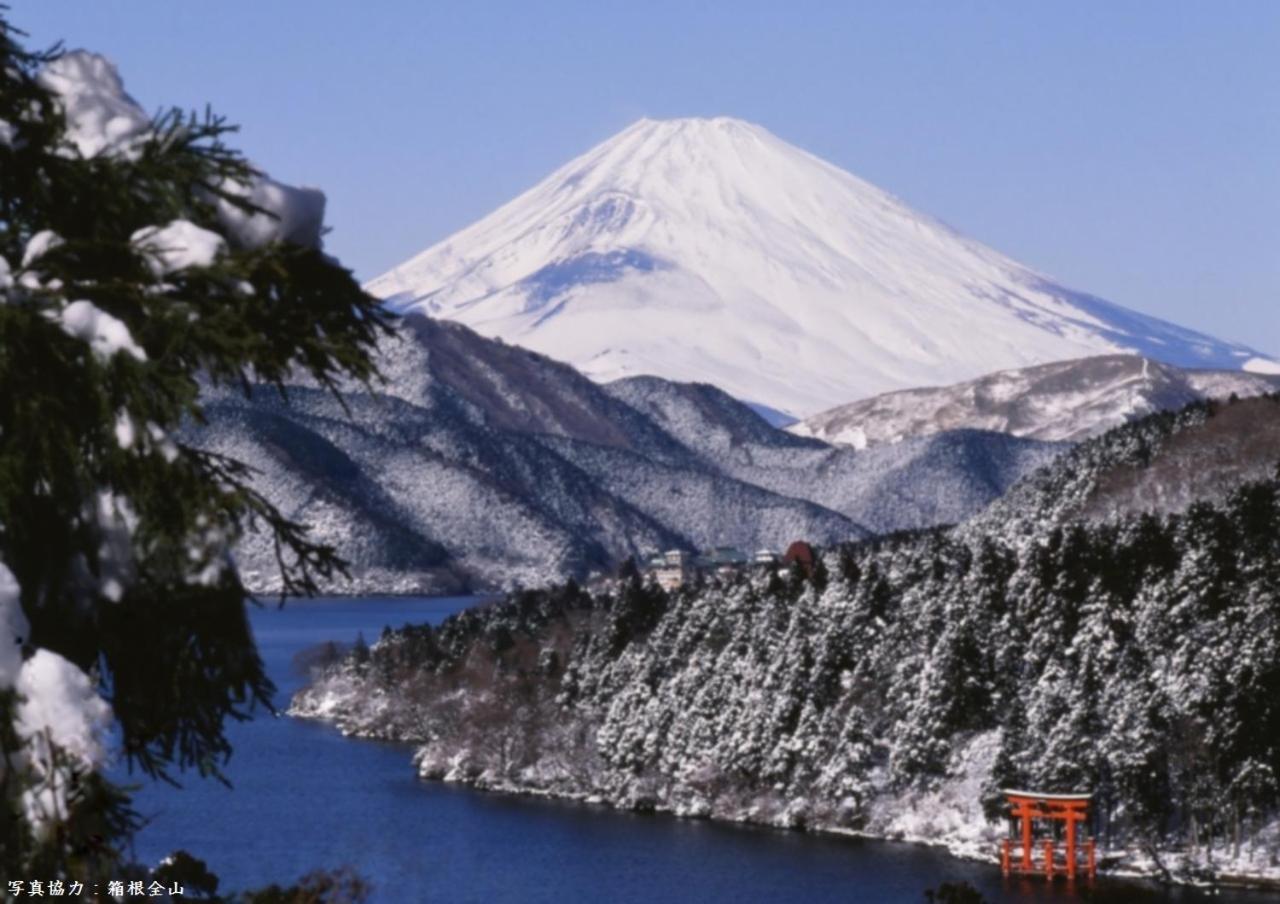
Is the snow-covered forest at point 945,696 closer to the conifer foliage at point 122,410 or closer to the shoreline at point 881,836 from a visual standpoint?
the shoreline at point 881,836

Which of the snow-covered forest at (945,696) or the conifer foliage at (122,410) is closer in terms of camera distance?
the conifer foliage at (122,410)

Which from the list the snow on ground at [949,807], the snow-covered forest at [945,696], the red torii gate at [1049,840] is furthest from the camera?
the snow on ground at [949,807]

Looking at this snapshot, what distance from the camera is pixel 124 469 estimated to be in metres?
8.55

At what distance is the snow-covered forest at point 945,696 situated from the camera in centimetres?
9025

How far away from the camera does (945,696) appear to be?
339ft

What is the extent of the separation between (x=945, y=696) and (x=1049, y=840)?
52.9ft

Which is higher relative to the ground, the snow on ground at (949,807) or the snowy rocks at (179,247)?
the snowy rocks at (179,247)

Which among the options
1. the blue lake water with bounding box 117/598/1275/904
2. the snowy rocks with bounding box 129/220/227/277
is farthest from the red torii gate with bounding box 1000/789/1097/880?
the snowy rocks with bounding box 129/220/227/277

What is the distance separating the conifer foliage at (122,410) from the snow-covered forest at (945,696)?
3138 inches

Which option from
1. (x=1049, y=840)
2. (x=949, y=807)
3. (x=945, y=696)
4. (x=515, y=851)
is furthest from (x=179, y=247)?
(x=945, y=696)

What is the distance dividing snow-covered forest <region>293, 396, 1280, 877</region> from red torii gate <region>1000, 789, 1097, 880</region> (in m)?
2.36

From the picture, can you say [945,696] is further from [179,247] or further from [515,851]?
[179,247]

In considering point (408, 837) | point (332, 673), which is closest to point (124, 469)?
point (408, 837)

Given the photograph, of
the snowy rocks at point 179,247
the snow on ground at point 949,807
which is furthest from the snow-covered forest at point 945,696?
the snowy rocks at point 179,247
